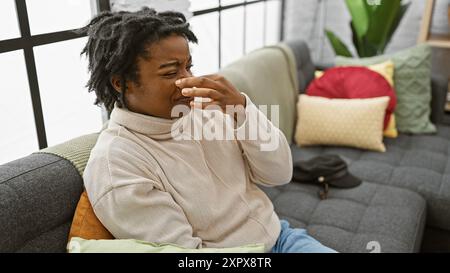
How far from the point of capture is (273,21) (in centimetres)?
303

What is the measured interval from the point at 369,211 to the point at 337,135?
545 mm

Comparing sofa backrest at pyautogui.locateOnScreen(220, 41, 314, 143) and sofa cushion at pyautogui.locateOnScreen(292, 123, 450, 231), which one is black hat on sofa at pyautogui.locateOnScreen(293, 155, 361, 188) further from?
sofa backrest at pyautogui.locateOnScreen(220, 41, 314, 143)

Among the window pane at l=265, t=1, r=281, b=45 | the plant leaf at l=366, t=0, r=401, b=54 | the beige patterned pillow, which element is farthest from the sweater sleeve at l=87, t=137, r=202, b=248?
the window pane at l=265, t=1, r=281, b=45

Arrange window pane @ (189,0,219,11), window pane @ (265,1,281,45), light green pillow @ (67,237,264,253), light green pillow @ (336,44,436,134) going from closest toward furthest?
1. light green pillow @ (67,237,264,253)
2. window pane @ (189,0,219,11)
3. light green pillow @ (336,44,436,134)
4. window pane @ (265,1,281,45)

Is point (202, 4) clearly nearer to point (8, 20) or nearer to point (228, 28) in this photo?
point (228, 28)

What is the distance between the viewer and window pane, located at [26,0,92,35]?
1.24 metres

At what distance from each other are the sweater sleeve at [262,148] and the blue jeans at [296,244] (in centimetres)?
17

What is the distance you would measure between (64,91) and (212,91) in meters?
0.65

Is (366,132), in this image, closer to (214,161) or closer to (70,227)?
(214,161)

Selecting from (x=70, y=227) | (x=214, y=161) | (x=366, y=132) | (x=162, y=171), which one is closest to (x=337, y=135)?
(x=366, y=132)

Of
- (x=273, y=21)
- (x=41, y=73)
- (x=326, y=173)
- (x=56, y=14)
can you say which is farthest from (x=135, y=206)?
(x=273, y=21)

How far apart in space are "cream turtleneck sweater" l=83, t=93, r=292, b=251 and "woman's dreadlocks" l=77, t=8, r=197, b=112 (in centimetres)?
8

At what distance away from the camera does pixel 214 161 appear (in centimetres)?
114
